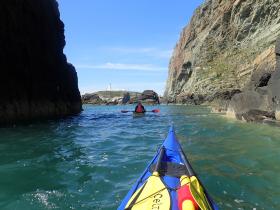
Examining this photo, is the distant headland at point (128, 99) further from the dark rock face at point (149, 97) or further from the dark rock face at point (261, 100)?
the dark rock face at point (261, 100)

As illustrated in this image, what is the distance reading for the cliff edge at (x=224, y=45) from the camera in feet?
231

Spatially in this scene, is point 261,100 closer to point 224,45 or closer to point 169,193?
point 169,193

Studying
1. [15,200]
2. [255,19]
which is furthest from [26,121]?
[255,19]

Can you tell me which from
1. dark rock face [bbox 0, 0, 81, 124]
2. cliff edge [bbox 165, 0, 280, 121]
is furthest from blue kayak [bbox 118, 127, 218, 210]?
cliff edge [bbox 165, 0, 280, 121]

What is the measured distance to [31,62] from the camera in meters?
29.1

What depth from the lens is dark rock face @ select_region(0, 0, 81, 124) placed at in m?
24.5

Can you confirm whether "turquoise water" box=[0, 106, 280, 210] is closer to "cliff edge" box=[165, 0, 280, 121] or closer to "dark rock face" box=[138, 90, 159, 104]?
"cliff edge" box=[165, 0, 280, 121]

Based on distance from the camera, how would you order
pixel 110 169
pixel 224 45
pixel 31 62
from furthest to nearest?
pixel 224 45, pixel 31 62, pixel 110 169

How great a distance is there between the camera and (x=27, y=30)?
2891 cm

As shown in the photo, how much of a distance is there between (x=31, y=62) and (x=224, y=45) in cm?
7085

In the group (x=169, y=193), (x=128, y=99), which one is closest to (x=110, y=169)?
(x=169, y=193)

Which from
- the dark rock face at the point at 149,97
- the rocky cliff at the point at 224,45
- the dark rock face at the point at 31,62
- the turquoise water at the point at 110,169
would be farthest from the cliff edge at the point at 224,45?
the turquoise water at the point at 110,169

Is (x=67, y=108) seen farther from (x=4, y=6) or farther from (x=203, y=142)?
(x=203, y=142)

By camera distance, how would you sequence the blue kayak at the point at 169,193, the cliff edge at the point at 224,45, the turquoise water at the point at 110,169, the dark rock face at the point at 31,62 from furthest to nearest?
Result: the cliff edge at the point at 224,45
the dark rock face at the point at 31,62
the turquoise water at the point at 110,169
the blue kayak at the point at 169,193
